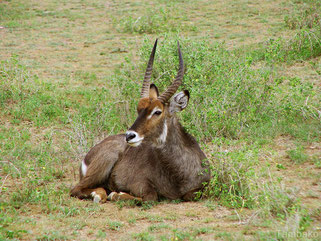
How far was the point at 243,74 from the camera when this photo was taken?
827 cm

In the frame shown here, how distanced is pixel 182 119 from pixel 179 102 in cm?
180

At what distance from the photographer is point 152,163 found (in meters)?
6.20

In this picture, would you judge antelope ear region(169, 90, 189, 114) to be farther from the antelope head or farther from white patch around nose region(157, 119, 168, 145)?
white patch around nose region(157, 119, 168, 145)

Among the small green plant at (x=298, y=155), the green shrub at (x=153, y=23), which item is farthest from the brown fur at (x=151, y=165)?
the green shrub at (x=153, y=23)

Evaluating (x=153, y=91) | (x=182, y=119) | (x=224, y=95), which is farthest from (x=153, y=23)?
(x=153, y=91)

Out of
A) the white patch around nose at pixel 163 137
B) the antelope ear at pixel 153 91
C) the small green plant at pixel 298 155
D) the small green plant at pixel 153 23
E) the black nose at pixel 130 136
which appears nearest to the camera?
the black nose at pixel 130 136

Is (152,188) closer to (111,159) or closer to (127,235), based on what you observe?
(111,159)

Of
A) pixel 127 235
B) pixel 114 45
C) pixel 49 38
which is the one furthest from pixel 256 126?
pixel 49 38

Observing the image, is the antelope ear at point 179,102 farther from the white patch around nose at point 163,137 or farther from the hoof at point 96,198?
the hoof at point 96,198

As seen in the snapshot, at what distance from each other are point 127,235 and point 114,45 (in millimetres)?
10133

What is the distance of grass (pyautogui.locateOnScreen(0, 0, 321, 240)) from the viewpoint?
4.91 metres

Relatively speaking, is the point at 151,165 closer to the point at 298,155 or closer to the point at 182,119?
the point at 182,119

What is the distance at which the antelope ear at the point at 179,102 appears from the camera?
236 inches

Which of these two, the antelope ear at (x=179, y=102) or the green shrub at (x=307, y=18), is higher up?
the green shrub at (x=307, y=18)
